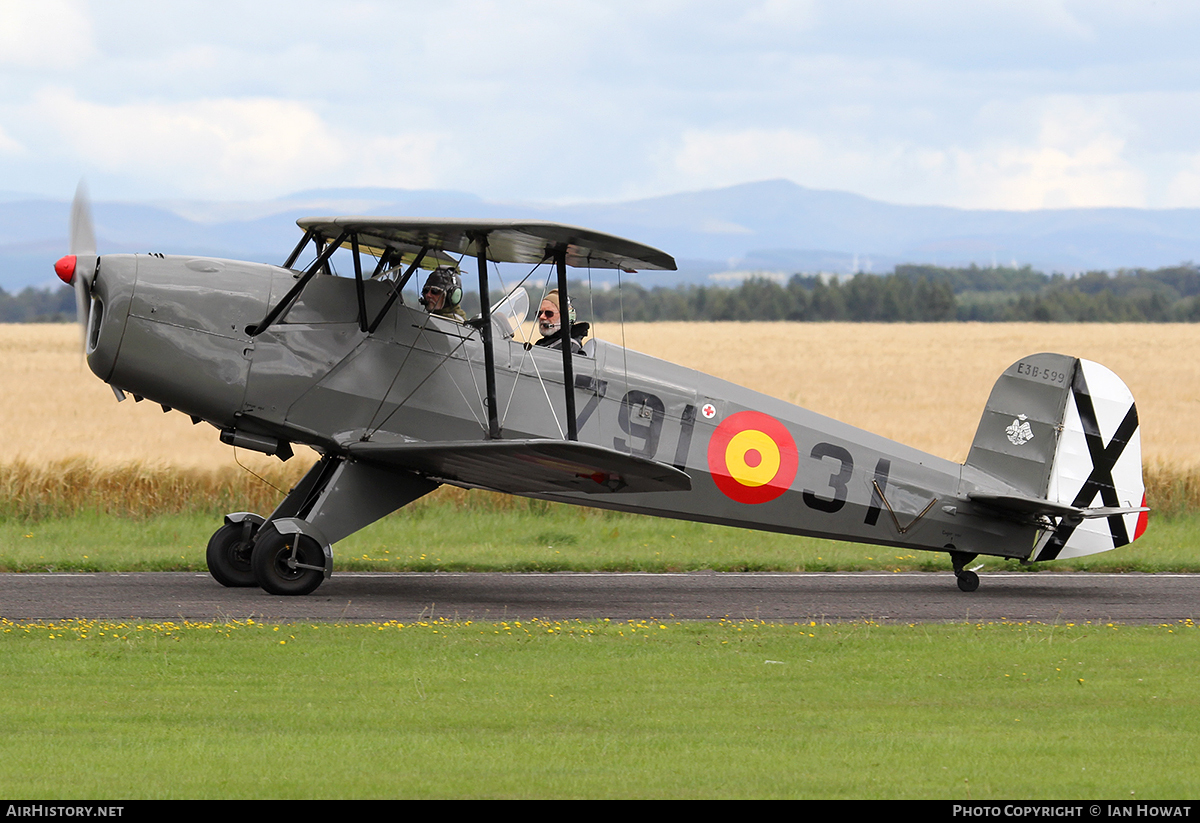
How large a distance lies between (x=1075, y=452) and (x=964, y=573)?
62.4 inches

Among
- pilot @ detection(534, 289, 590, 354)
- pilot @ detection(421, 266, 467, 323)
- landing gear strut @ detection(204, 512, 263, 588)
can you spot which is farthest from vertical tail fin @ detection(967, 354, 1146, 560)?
landing gear strut @ detection(204, 512, 263, 588)

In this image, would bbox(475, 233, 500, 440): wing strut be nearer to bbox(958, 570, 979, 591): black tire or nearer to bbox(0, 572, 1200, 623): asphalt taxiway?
bbox(0, 572, 1200, 623): asphalt taxiway

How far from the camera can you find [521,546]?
54.0ft

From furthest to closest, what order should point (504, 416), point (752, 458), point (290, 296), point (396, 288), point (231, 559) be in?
point (752, 458) → point (231, 559) → point (504, 416) → point (396, 288) → point (290, 296)

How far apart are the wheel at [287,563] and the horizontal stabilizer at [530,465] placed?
923 millimetres

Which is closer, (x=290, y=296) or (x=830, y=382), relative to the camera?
(x=290, y=296)

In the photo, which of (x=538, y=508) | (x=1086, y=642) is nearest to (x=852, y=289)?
(x=538, y=508)

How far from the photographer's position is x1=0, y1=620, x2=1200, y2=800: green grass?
6406 mm

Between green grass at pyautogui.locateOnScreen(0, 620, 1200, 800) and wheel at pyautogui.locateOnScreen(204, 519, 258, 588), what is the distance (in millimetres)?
2369

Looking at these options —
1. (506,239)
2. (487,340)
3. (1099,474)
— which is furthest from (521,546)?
(1099,474)

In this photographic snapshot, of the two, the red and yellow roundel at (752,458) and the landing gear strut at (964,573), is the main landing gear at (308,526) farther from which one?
the landing gear strut at (964,573)

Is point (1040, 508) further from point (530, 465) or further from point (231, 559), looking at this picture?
point (231, 559)

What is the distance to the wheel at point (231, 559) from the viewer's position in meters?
12.9
